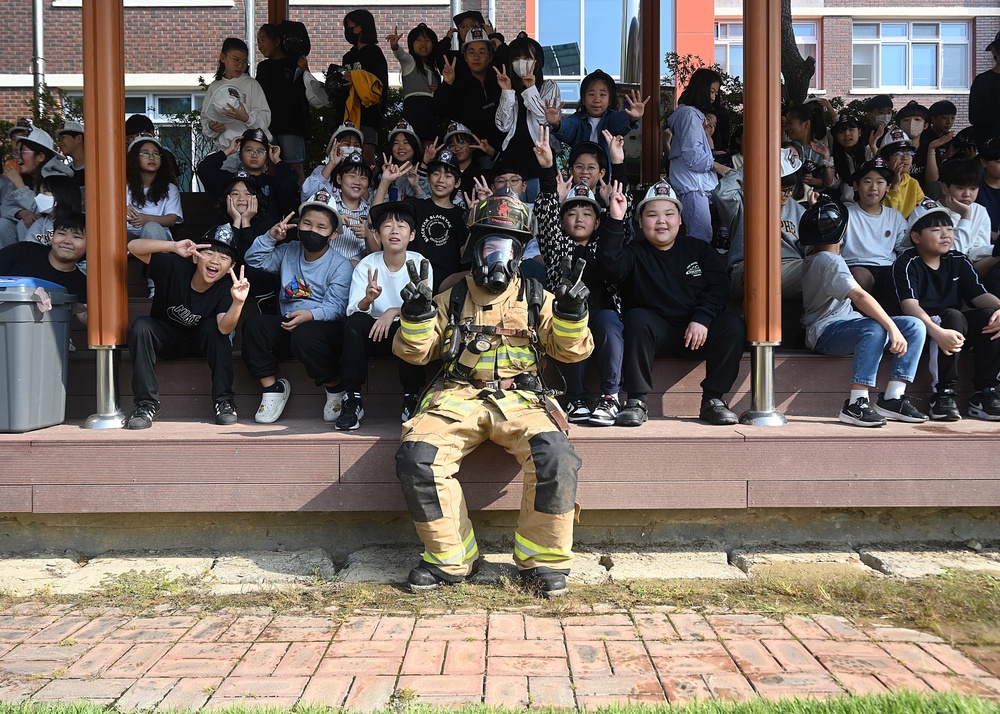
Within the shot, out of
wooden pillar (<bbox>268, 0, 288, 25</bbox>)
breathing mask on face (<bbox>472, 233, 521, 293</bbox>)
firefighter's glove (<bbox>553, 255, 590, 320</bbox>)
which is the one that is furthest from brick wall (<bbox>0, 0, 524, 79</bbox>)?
firefighter's glove (<bbox>553, 255, 590, 320</bbox>)

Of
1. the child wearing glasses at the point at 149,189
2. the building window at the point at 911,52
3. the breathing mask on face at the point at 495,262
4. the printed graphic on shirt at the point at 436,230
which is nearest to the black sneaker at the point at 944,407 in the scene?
the breathing mask on face at the point at 495,262

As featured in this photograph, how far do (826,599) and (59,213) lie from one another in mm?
6229

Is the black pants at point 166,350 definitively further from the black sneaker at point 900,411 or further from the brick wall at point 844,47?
the brick wall at point 844,47

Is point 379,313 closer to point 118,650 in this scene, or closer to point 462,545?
point 462,545

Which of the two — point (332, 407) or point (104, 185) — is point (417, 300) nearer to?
point (332, 407)

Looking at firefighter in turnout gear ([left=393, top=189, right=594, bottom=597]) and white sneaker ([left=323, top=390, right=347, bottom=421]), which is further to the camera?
white sneaker ([left=323, top=390, right=347, bottom=421])

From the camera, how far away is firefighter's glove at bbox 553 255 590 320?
13.8 ft

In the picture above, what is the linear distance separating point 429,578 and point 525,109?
15.3 ft

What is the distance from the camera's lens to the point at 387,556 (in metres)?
4.60

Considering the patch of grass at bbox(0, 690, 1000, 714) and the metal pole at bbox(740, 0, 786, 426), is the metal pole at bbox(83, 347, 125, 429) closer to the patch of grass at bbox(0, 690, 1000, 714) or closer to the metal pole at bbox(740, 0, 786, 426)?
the patch of grass at bbox(0, 690, 1000, 714)

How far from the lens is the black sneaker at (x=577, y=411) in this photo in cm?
502

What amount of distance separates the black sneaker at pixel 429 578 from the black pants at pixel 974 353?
3.38 meters

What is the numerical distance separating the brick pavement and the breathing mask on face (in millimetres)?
1713

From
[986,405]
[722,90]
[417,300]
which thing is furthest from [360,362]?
[722,90]
